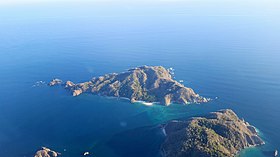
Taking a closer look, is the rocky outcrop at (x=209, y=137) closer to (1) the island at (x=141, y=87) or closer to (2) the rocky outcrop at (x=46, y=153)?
(1) the island at (x=141, y=87)

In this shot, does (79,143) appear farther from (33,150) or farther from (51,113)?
(51,113)

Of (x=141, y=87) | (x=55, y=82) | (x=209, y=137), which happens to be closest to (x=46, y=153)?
(x=209, y=137)

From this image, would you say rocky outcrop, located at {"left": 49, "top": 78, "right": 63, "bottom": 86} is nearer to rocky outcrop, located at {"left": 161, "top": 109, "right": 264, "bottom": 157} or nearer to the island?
the island

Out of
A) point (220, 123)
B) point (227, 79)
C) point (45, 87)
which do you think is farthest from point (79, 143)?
point (227, 79)

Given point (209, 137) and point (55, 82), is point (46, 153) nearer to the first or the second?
point (209, 137)

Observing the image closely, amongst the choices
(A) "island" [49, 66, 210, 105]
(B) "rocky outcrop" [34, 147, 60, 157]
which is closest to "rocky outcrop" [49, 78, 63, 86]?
(A) "island" [49, 66, 210, 105]
